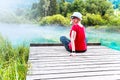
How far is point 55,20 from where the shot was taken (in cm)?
724

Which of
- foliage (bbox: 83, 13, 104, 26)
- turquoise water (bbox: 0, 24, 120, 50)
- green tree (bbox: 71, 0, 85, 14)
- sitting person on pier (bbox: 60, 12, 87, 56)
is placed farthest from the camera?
green tree (bbox: 71, 0, 85, 14)

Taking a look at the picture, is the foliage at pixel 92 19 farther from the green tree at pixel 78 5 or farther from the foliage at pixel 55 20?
the foliage at pixel 55 20

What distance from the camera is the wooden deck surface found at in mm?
2566

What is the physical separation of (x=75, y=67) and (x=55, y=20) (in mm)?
4296

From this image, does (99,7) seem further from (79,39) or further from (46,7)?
(79,39)

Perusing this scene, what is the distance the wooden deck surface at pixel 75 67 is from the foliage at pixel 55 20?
128 inches

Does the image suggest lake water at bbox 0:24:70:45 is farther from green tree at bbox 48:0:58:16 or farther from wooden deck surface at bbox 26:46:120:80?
wooden deck surface at bbox 26:46:120:80

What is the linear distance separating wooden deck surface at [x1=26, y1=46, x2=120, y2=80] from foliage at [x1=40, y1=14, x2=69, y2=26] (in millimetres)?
3250

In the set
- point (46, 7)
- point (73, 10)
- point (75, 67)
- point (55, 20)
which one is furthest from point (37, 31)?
point (75, 67)

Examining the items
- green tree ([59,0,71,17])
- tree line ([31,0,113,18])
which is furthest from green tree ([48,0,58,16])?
green tree ([59,0,71,17])

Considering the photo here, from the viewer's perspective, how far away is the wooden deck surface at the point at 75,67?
2.57 meters

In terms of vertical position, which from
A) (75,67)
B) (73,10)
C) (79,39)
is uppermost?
(73,10)

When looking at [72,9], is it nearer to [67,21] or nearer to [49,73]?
[67,21]

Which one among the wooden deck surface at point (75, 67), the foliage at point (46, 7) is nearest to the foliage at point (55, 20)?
Result: the foliage at point (46, 7)
